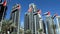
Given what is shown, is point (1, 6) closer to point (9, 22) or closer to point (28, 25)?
point (28, 25)

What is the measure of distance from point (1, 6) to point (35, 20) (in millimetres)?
68627

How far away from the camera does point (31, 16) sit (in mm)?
183750

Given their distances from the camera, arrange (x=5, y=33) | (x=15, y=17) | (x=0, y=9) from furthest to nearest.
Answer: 1. (x=15, y=17)
2. (x=0, y=9)
3. (x=5, y=33)

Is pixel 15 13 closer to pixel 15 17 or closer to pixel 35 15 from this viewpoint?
pixel 15 17

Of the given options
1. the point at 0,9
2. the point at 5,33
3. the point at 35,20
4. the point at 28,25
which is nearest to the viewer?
the point at 5,33

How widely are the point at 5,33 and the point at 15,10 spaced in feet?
434

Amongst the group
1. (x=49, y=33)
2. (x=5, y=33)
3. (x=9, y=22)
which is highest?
(x=9, y=22)

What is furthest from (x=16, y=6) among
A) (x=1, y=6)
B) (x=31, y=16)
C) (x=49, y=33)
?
(x=1, y=6)

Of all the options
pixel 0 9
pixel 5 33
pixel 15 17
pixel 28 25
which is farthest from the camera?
pixel 28 25

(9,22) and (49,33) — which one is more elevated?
(9,22)

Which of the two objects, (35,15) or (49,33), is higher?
(35,15)

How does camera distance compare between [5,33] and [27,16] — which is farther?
[27,16]

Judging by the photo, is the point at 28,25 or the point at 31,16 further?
the point at 31,16

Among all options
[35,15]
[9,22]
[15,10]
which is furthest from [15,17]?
[9,22]
